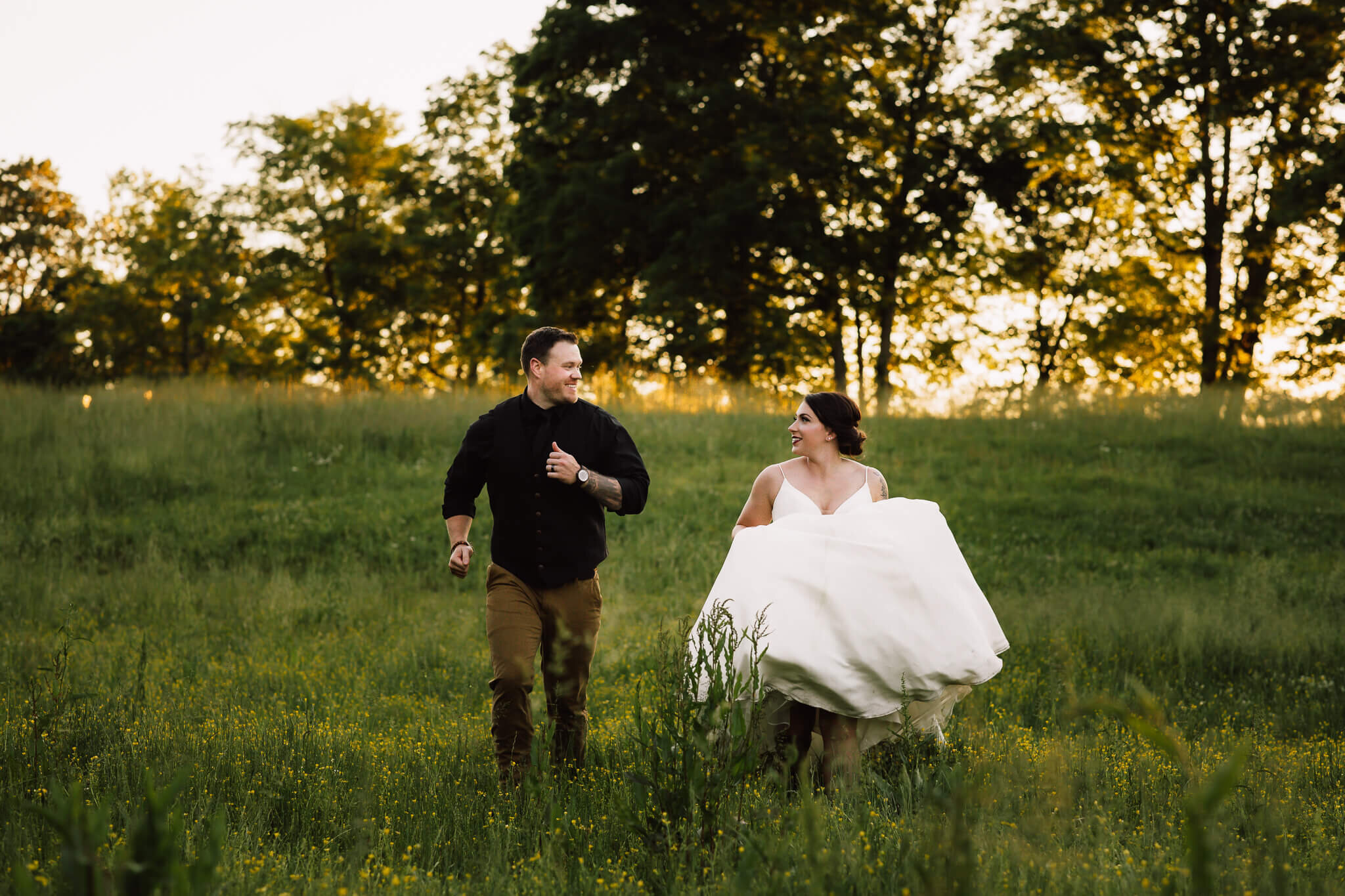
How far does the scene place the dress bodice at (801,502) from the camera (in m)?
5.66

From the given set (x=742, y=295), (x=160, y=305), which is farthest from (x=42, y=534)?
(x=160, y=305)

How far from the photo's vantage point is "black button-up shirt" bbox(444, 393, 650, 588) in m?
5.32

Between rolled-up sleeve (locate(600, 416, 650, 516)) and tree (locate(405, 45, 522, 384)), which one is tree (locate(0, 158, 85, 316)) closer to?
tree (locate(405, 45, 522, 384))

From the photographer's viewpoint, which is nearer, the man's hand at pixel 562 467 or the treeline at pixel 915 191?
A: the man's hand at pixel 562 467

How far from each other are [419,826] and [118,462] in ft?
39.5

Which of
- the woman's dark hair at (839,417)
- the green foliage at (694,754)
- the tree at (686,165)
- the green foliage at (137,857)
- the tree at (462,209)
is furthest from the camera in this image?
the tree at (462,209)

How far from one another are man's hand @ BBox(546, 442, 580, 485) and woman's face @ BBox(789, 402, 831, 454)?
143cm

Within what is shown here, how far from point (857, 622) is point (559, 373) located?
216 cm

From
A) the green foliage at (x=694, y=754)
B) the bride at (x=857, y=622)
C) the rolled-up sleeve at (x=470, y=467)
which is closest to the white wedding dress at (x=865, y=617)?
the bride at (x=857, y=622)

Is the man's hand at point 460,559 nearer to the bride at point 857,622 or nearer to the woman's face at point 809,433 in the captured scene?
the bride at point 857,622

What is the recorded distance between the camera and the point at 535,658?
17.1 ft

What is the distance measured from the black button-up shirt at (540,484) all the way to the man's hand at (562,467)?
271mm

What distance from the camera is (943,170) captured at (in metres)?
24.6

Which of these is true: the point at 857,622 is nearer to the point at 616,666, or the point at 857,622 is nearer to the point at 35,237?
the point at 616,666
